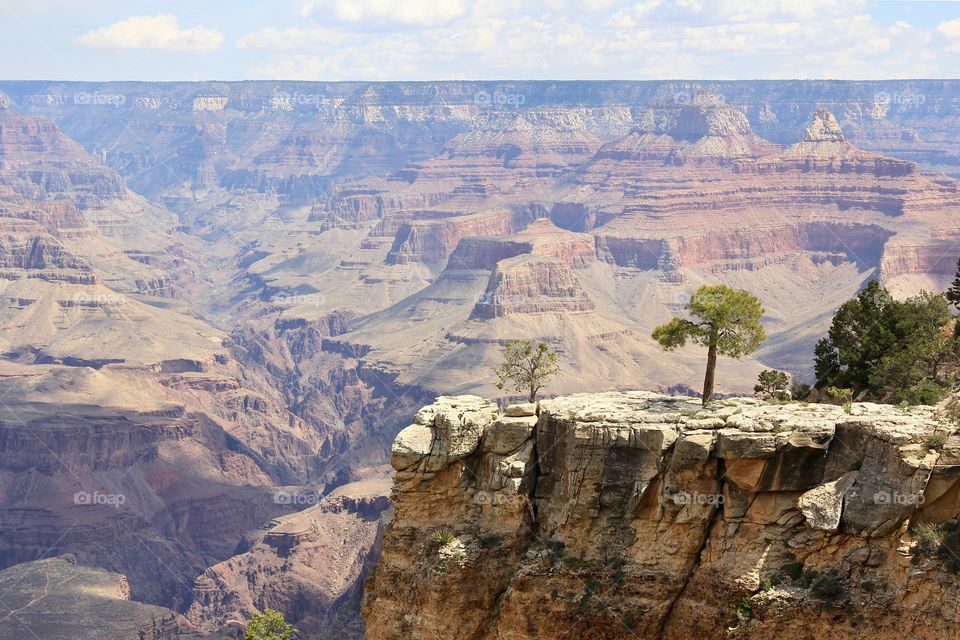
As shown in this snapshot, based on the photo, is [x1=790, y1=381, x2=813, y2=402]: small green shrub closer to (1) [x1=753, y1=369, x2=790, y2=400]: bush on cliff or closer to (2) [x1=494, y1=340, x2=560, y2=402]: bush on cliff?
(1) [x1=753, y1=369, x2=790, y2=400]: bush on cliff

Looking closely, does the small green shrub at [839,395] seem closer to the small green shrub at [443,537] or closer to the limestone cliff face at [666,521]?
the limestone cliff face at [666,521]

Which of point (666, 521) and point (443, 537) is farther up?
point (666, 521)

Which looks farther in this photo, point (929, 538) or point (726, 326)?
point (726, 326)

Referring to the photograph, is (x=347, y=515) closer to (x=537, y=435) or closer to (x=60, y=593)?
(x=60, y=593)

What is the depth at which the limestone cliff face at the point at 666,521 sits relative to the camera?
37.6m

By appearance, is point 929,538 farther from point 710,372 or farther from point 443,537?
point 443,537

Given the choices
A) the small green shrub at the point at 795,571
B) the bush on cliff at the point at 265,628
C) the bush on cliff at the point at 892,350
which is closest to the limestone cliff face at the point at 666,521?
the small green shrub at the point at 795,571

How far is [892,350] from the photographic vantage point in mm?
51031

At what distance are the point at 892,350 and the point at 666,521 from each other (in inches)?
638

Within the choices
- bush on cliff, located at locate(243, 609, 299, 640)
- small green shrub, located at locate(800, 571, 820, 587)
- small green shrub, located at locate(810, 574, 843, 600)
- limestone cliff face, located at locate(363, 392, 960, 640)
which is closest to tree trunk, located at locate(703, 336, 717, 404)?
limestone cliff face, located at locate(363, 392, 960, 640)

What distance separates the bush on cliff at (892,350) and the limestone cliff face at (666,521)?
588 cm

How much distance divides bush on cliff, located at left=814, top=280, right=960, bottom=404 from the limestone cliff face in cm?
588

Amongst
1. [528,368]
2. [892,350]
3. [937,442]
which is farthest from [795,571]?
[528,368]

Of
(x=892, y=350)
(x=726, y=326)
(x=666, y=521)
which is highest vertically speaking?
(x=726, y=326)
